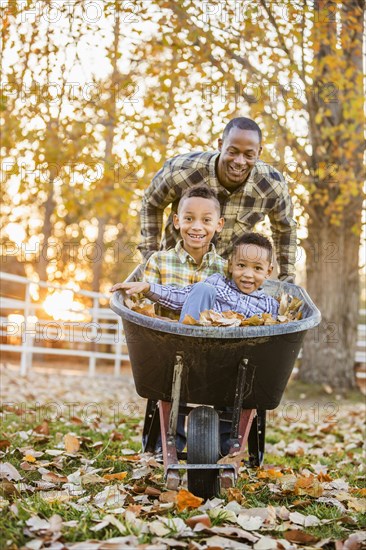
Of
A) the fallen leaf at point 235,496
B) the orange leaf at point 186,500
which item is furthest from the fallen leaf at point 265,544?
the fallen leaf at point 235,496

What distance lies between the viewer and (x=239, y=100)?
931 cm

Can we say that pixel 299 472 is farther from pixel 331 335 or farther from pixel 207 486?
pixel 331 335

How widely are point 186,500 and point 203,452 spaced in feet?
0.83

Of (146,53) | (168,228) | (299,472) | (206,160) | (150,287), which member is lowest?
(299,472)

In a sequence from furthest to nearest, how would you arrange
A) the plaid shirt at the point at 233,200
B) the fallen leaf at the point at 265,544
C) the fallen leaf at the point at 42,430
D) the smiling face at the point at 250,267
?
1. the fallen leaf at the point at 42,430
2. the plaid shirt at the point at 233,200
3. the smiling face at the point at 250,267
4. the fallen leaf at the point at 265,544

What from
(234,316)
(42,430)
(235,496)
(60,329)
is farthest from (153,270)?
(60,329)

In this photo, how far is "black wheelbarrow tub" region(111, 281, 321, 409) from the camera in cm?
301

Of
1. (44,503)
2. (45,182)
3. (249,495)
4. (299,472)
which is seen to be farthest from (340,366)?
(44,503)

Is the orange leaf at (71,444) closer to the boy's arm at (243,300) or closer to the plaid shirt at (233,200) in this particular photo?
the plaid shirt at (233,200)

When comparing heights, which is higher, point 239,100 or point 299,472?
point 239,100

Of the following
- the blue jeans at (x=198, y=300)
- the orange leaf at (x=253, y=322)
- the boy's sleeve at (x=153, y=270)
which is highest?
the boy's sleeve at (x=153, y=270)

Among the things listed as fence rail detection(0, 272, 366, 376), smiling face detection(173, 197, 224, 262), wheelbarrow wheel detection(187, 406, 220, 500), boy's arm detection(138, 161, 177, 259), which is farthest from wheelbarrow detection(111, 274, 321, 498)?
fence rail detection(0, 272, 366, 376)

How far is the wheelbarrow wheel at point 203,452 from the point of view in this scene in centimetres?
313

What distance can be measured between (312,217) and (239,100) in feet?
6.21
